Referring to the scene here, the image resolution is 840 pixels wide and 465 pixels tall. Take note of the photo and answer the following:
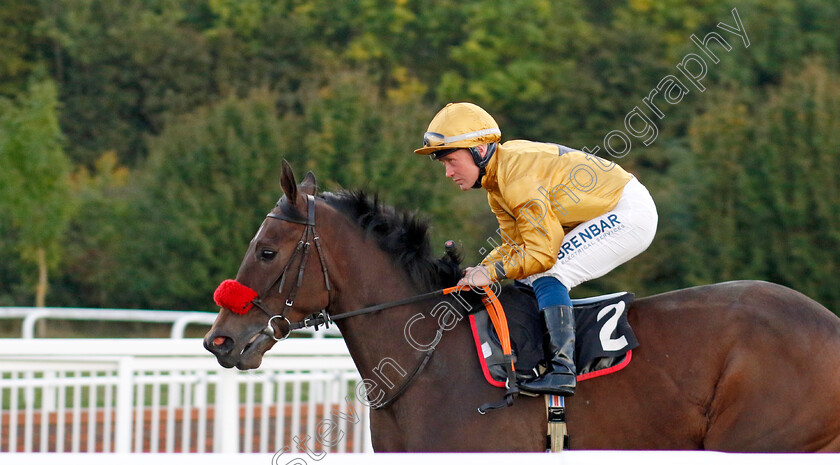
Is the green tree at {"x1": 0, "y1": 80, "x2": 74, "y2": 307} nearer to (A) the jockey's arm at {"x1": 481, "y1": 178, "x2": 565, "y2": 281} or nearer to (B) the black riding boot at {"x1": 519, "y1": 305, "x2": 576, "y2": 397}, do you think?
(A) the jockey's arm at {"x1": 481, "y1": 178, "x2": 565, "y2": 281}

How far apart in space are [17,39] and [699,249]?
79.9ft

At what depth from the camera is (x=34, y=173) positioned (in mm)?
16547

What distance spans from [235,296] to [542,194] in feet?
4.15

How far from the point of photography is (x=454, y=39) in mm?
33781

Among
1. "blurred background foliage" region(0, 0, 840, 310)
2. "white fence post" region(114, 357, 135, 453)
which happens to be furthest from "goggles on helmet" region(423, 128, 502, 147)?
"white fence post" region(114, 357, 135, 453)

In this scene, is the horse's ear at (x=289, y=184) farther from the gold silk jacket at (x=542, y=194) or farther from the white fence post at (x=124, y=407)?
the white fence post at (x=124, y=407)

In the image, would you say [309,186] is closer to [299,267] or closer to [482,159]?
[299,267]

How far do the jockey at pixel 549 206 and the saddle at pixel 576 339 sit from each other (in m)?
0.08

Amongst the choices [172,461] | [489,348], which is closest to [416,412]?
[489,348]

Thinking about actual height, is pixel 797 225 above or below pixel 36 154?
below

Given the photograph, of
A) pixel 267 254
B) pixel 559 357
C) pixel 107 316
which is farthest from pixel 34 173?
pixel 559 357

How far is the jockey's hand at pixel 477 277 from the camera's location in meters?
3.78

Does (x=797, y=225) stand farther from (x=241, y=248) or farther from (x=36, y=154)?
(x=36, y=154)

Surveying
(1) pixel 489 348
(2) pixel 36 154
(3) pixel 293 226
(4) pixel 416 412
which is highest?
(2) pixel 36 154
